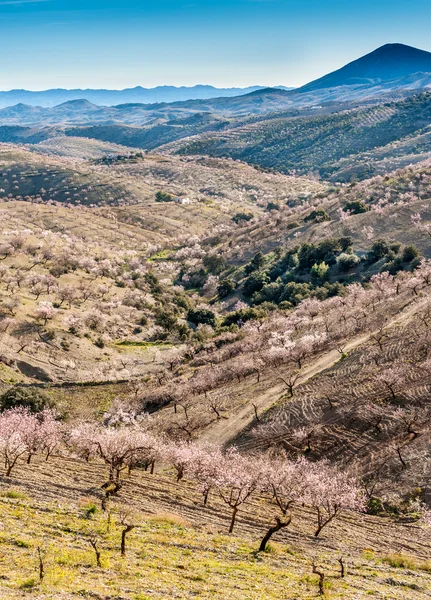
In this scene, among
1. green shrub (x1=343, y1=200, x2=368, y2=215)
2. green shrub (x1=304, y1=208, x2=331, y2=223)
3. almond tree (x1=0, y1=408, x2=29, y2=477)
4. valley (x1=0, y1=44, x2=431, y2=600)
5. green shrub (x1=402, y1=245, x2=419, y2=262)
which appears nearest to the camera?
valley (x1=0, y1=44, x2=431, y2=600)

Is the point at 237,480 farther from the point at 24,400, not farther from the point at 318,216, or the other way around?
the point at 318,216

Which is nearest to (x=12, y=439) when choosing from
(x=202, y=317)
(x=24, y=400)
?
(x=24, y=400)

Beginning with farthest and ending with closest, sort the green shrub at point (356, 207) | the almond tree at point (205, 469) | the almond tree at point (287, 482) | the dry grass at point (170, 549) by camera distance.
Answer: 1. the green shrub at point (356, 207)
2. the almond tree at point (205, 469)
3. the almond tree at point (287, 482)
4. the dry grass at point (170, 549)

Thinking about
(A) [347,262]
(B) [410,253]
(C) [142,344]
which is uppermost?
(B) [410,253]

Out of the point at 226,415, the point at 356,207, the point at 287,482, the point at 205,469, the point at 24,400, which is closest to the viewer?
the point at 287,482

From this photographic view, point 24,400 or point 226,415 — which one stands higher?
point 24,400

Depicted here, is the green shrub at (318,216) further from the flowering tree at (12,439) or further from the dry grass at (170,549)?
the dry grass at (170,549)

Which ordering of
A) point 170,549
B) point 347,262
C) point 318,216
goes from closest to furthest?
point 170,549 → point 347,262 → point 318,216

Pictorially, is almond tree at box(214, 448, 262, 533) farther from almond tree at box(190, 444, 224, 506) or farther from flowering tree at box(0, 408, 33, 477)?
flowering tree at box(0, 408, 33, 477)

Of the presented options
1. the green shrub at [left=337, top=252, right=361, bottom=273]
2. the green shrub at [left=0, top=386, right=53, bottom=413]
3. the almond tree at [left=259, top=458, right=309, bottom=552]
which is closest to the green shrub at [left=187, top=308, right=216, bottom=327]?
the green shrub at [left=337, top=252, right=361, bottom=273]

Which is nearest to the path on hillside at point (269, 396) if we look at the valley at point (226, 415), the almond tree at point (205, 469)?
the valley at point (226, 415)
